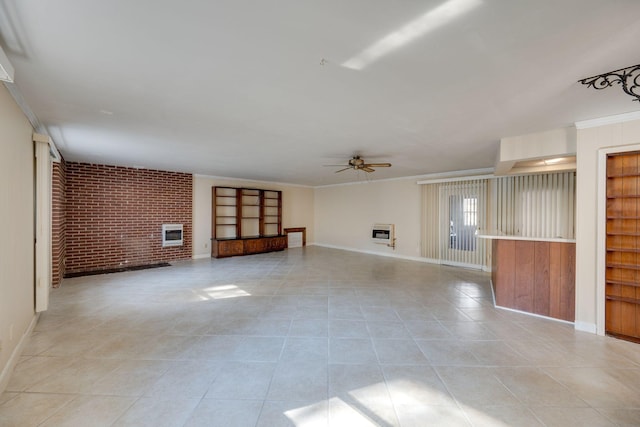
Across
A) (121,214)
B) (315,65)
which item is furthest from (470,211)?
(121,214)

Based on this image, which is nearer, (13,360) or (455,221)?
(13,360)

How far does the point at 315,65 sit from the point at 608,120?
3.46m

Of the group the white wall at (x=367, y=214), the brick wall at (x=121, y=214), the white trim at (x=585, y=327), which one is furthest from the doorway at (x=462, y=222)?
the brick wall at (x=121, y=214)

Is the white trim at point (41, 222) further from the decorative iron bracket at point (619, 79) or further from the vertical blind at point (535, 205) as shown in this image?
the vertical blind at point (535, 205)

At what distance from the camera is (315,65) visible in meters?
1.96

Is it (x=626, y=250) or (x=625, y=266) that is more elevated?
A: (x=626, y=250)

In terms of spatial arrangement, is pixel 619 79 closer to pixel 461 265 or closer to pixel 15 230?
pixel 461 265

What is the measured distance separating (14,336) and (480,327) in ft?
15.7

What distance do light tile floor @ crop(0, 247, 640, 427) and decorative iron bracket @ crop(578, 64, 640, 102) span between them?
2390 millimetres

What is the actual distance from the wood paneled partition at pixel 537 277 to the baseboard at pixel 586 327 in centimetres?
17

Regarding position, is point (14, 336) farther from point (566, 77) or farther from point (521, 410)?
point (566, 77)

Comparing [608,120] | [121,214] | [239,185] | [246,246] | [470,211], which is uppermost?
[608,120]

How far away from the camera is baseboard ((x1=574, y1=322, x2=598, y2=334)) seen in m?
3.02

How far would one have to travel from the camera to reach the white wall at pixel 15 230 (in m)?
2.11
